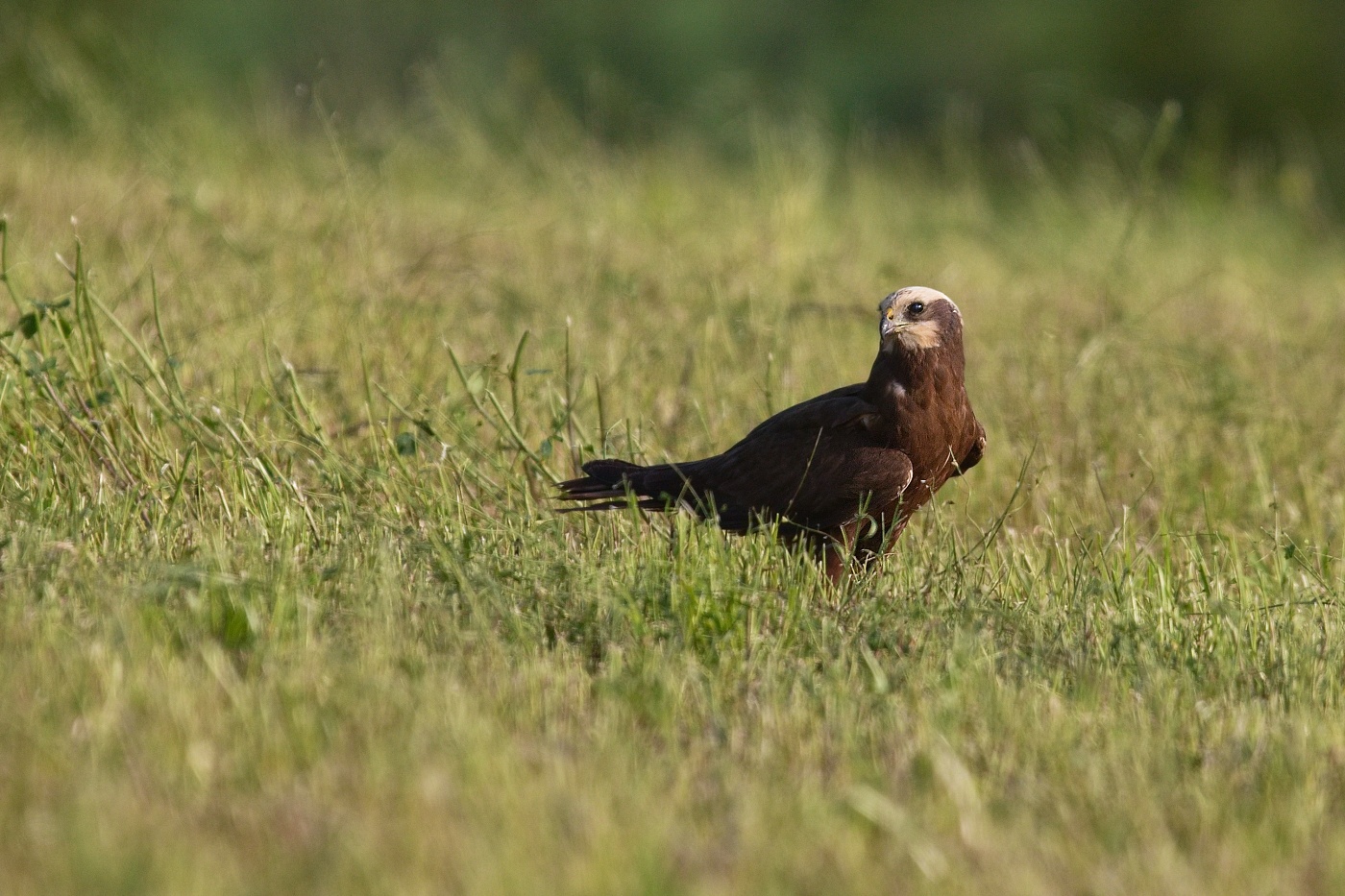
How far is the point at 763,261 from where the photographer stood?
7.62m

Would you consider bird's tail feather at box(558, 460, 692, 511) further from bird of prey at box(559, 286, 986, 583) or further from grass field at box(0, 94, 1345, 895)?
grass field at box(0, 94, 1345, 895)

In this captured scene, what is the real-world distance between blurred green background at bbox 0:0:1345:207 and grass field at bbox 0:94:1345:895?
20.7ft

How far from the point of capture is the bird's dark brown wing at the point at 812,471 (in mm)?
4125

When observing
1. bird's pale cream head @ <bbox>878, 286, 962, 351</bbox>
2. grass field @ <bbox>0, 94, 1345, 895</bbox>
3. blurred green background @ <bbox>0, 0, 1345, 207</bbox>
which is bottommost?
grass field @ <bbox>0, 94, 1345, 895</bbox>

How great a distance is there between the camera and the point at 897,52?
15891 mm

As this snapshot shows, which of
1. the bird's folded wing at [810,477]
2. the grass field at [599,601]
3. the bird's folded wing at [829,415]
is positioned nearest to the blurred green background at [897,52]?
the grass field at [599,601]

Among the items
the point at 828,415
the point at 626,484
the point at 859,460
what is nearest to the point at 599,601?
the point at 626,484

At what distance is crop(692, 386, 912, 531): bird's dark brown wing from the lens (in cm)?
412

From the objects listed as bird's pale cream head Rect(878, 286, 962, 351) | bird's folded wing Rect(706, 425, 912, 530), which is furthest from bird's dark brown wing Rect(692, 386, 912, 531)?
bird's pale cream head Rect(878, 286, 962, 351)

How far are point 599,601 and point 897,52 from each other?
43.8 feet

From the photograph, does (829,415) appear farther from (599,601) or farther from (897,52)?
(897,52)

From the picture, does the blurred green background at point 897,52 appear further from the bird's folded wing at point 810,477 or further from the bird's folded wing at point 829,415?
the bird's folded wing at point 810,477

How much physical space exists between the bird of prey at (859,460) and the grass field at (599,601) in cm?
16

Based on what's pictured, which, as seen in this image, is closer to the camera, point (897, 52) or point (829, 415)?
point (829, 415)
